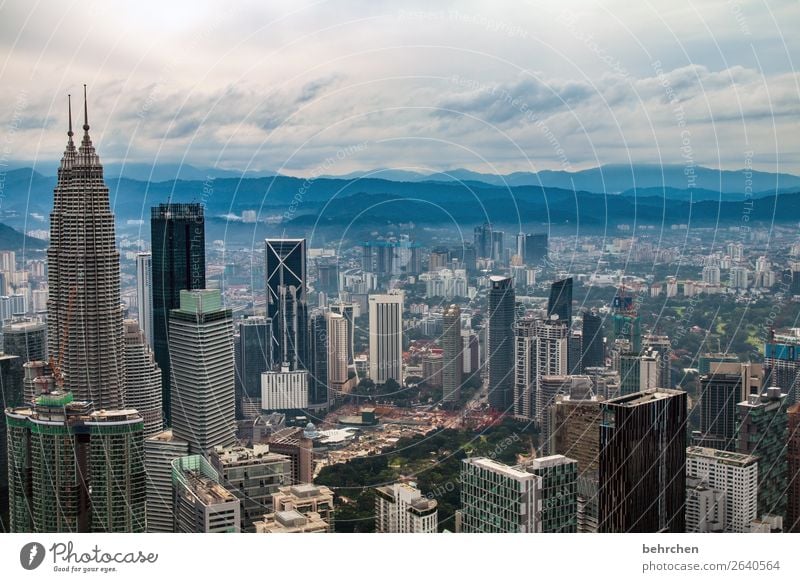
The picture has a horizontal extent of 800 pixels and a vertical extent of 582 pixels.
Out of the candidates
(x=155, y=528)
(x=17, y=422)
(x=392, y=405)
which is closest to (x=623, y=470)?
(x=392, y=405)

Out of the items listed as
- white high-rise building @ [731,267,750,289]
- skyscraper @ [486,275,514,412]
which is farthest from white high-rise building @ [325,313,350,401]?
white high-rise building @ [731,267,750,289]

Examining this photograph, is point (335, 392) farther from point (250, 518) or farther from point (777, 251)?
point (777, 251)

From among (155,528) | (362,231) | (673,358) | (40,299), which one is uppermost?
(362,231)

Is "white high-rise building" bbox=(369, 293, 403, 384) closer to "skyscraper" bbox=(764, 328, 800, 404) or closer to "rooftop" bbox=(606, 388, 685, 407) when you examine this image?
"rooftop" bbox=(606, 388, 685, 407)

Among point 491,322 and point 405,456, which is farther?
point 491,322

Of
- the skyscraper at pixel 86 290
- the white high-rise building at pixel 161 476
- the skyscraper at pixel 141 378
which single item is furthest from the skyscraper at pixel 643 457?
the skyscraper at pixel 86 290

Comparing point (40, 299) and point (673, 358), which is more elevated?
point (40, 299)

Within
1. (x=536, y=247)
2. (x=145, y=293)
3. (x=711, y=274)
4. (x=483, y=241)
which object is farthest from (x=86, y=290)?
(x=711, y=274)

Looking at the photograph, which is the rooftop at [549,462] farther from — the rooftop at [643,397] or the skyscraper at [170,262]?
the skyscraper at [170,262]
